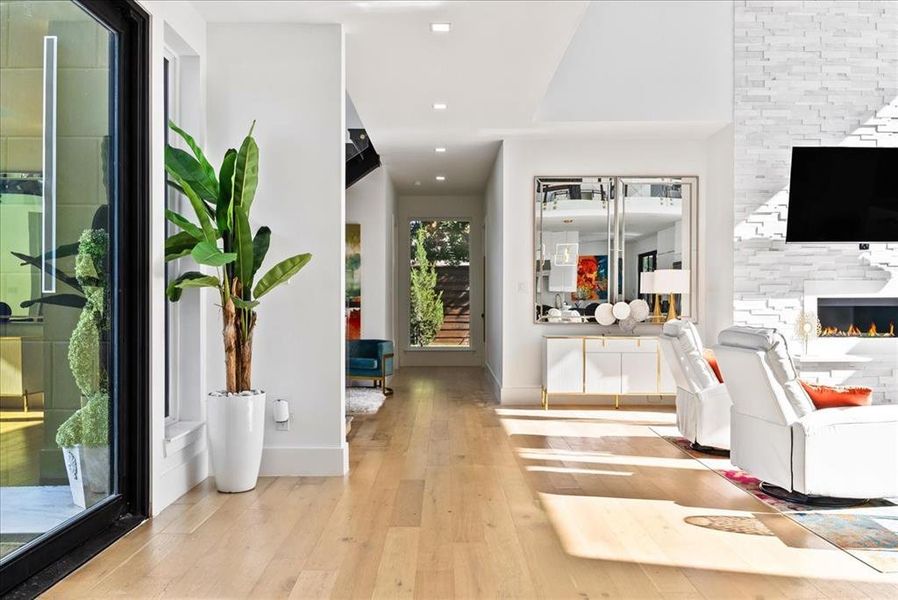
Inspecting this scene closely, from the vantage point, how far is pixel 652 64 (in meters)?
6.94

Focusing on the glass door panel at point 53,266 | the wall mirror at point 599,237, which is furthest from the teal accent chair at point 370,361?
the glass door panel at point 53,266

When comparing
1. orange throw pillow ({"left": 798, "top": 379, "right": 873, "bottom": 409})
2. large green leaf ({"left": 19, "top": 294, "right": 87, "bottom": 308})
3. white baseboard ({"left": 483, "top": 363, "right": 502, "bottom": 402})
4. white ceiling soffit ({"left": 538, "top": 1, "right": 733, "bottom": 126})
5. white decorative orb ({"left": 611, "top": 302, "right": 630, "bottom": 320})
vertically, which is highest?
white ceiling soffit ({"left": 538, "top": 1, "right": 733, "bottom": 126})

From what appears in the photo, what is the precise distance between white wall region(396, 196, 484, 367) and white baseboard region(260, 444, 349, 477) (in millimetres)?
7150

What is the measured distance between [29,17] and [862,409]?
415cm

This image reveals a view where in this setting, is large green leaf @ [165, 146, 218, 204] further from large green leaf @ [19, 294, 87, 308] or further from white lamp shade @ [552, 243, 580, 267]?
white lamp shade @ [552, 243, 580, 267]

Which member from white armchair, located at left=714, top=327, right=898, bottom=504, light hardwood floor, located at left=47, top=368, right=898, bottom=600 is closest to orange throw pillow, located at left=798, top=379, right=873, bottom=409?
white armchair, located at left=714, top=327, right=898, bottom=504

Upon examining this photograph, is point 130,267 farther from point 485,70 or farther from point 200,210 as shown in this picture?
point 485,70

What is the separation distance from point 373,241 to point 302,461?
18.4 feet

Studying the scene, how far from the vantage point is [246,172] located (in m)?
4.07

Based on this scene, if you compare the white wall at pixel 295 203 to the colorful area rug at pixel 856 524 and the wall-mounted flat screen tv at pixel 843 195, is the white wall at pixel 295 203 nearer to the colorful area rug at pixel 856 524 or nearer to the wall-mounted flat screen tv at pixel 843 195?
the colorful area rug at pixel 856 524

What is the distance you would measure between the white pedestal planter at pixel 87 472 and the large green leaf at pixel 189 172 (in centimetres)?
140

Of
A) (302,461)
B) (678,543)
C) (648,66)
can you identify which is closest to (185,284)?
(302,461)

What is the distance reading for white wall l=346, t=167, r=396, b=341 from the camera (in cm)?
966

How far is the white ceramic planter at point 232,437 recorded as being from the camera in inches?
158
